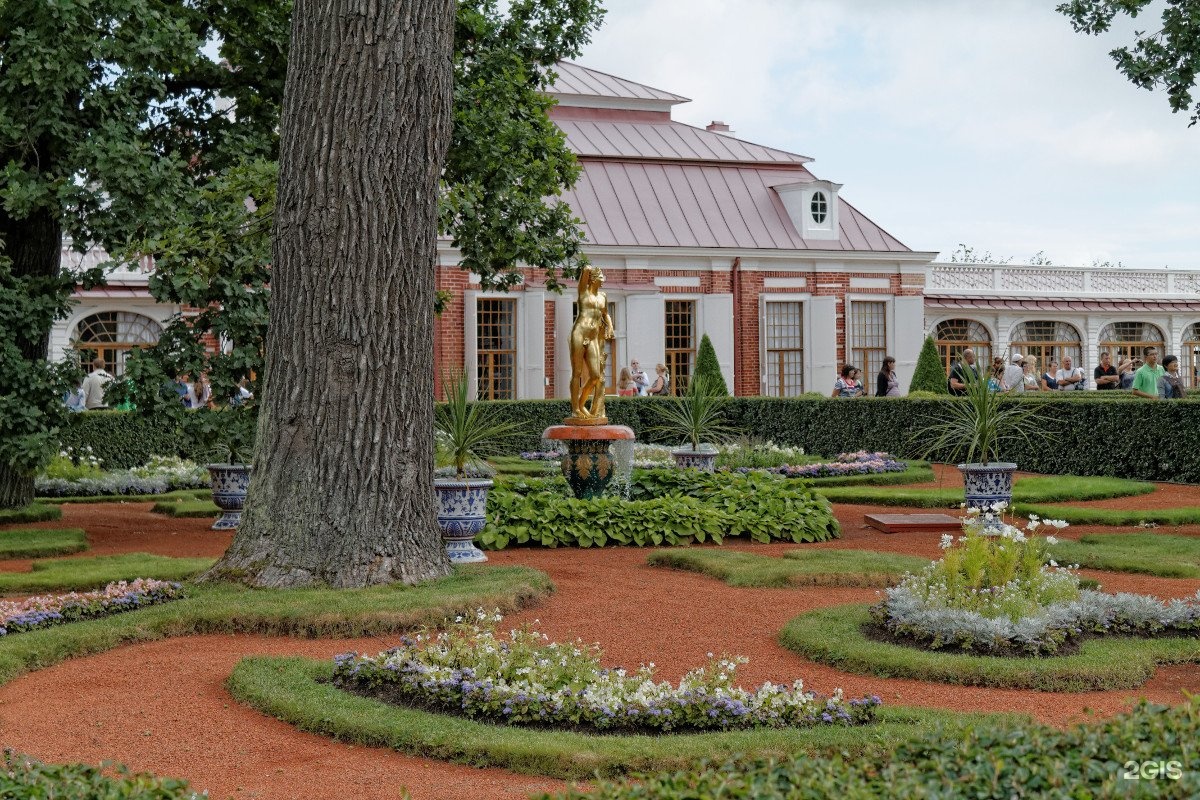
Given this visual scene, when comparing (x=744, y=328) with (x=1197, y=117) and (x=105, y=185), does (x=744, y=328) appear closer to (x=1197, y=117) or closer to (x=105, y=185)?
(x=1197, y=117)

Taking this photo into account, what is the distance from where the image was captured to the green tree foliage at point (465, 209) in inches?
413

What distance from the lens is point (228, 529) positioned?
40.1ft

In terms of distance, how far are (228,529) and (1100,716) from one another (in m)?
8.96

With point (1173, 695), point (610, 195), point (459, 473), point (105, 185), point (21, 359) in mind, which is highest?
point (610, 195)

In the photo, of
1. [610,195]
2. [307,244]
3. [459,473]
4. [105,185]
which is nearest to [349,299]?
[307,244]

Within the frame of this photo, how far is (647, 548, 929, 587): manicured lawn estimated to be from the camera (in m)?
8.66

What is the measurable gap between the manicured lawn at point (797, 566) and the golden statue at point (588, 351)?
2664 mm

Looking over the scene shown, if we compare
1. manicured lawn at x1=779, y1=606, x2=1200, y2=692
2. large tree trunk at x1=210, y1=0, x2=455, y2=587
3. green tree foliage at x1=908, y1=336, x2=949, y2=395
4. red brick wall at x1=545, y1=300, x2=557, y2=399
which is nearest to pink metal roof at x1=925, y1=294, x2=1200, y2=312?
green tree foliage at x1=908, y1=336, x2=949, y2=395

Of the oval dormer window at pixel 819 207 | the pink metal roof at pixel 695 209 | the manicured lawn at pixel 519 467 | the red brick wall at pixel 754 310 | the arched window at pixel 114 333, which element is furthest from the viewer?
the oval dormer window at pixel 819 207

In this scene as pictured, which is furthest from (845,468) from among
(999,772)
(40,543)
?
(999,772)

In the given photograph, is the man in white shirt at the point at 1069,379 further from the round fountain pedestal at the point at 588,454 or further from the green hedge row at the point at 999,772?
the green hedge row at the point at 999,772

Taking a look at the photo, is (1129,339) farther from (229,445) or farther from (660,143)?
(229,445)

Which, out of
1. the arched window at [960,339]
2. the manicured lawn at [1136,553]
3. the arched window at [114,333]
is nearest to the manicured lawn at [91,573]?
the manicured lawn at [1136,553]

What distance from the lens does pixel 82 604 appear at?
286 inches
